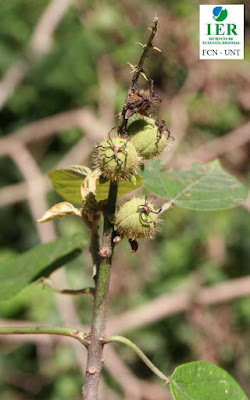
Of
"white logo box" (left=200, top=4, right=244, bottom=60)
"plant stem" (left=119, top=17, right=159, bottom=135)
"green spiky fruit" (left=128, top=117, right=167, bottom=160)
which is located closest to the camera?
"plant stem" (left=119, top=17, right=159, bottom=135)

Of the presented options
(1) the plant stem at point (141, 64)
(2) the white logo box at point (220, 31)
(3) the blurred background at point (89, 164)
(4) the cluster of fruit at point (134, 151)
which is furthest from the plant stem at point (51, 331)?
(3) the blurred background at point (89, 164)

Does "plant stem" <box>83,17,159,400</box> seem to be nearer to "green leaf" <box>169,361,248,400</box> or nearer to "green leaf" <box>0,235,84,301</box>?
"green leaf" <box>169,361,248,400</box>

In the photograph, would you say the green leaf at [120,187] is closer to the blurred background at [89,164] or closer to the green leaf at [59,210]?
the green leaf at [59,210]

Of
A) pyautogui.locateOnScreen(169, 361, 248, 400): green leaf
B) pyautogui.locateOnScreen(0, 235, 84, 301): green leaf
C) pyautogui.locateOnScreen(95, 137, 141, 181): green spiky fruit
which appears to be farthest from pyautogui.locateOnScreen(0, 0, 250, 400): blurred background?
pyautogui.locateOnScreen(95, 137, 141, 181): green spiky fruit

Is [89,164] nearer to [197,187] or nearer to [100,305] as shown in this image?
[197,187]

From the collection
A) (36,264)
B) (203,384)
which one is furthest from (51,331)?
(36,264)

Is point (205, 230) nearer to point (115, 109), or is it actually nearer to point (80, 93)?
point (115, 109)
